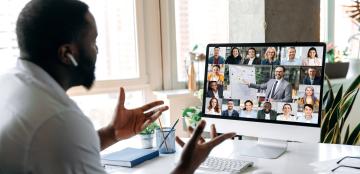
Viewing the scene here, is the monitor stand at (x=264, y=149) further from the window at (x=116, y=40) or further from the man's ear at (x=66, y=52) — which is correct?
the window at (x=116, y=40)

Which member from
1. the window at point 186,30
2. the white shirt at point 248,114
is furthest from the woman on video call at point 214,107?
the window at point 186,30

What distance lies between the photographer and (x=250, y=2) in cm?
263

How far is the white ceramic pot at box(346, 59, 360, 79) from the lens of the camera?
3.66m

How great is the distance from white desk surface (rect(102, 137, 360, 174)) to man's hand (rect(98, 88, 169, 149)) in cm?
13

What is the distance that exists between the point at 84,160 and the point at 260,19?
1830 millimetres

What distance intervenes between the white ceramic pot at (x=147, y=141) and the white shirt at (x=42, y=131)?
0.86 metres

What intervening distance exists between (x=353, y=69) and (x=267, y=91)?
7.56 feet

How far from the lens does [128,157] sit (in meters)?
1.72

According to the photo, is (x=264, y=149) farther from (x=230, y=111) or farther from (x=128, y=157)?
(x=128, y=157)

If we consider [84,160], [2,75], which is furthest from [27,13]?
[84,160]

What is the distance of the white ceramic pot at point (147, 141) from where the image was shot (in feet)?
6.31

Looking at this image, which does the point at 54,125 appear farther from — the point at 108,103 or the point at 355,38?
the point at 355,38

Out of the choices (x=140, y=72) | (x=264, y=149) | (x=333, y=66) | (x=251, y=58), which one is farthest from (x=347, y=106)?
(x=140, y=72)

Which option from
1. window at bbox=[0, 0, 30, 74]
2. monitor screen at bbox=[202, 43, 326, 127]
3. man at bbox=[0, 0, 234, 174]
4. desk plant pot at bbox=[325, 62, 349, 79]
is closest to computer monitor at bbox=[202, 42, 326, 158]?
monitor screen at bbox=[202, 43, 326, 127]
